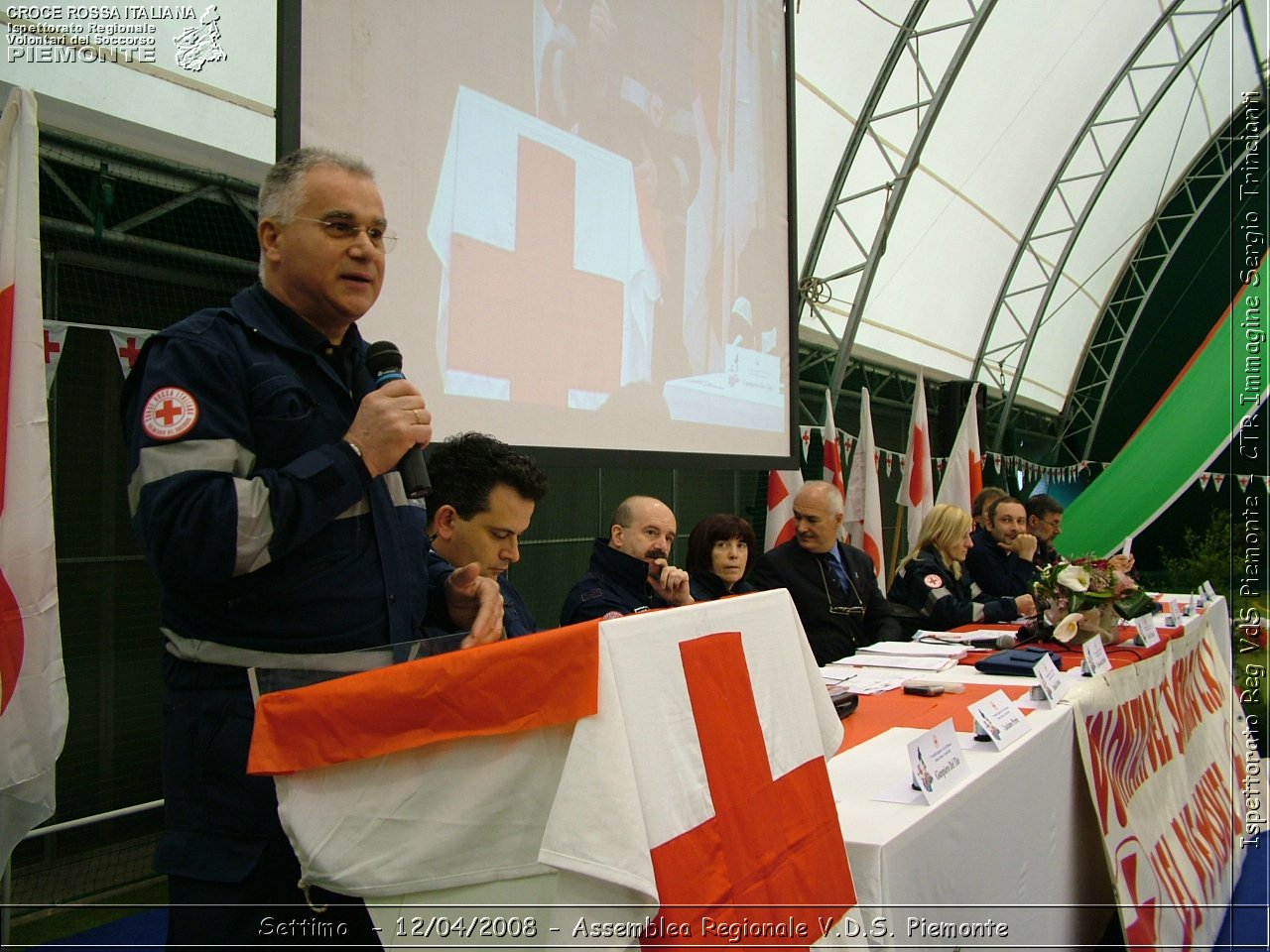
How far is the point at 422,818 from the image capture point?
2.83 feet

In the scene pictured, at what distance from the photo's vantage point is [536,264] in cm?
288

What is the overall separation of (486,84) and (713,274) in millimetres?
1227

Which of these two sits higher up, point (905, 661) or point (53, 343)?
point (53, 343)

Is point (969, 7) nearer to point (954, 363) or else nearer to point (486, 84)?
point (954, 363)

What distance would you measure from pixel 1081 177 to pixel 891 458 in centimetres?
344

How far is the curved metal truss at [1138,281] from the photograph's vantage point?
36.3 ft

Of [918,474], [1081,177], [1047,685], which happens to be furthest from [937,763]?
[1081,177]

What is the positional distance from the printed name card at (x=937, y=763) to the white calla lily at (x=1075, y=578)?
1.64m

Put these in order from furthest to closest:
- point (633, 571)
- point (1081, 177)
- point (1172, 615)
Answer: point (1081, 177)
point (1172, 615)
point (633, 571)

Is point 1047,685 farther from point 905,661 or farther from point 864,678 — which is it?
point 905,661

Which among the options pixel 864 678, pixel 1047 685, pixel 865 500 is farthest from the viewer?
pixel 865 500

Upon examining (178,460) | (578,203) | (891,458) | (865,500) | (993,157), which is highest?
(993,157)

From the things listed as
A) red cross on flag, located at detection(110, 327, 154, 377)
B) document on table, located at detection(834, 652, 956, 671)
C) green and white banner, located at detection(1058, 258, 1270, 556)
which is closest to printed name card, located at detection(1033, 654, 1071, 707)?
document on table, located at detection(834, 652, 956, 671)

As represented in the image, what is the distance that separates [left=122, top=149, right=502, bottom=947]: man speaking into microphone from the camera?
3.30 feet
